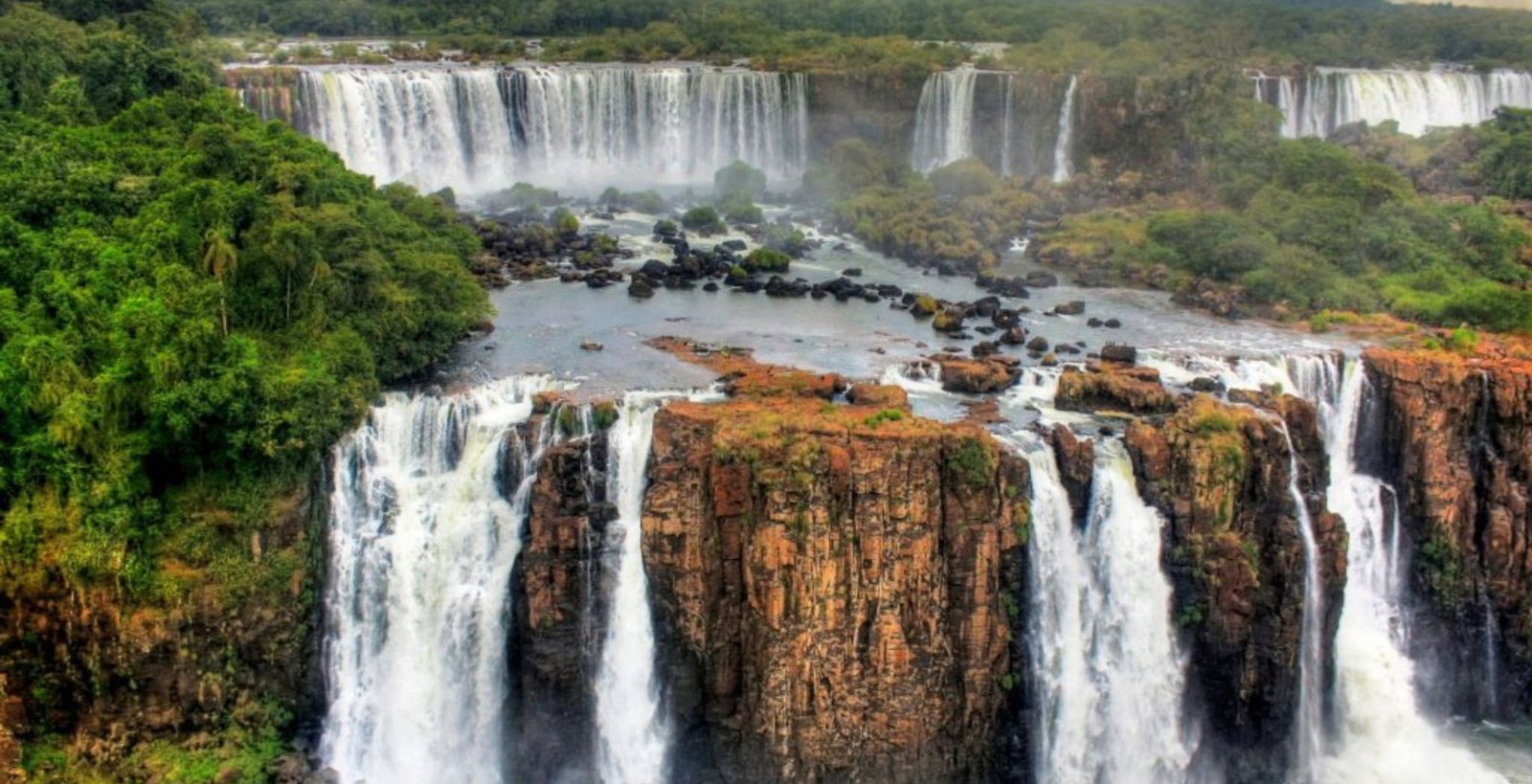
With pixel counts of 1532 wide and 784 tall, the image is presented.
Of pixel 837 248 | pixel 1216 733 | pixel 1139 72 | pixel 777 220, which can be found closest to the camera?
pixel 1216 733

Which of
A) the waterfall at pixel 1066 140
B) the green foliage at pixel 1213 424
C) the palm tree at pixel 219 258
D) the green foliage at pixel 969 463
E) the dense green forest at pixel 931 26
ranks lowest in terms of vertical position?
the green foliage at pixel 969 463

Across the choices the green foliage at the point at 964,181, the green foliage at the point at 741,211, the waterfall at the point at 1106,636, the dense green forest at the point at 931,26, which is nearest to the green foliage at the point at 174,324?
the waterfall at the point at 1106,636

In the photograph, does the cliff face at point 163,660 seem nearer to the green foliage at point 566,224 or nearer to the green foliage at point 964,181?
the green foliage at point 566,224

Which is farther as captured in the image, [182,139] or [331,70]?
[331,70]

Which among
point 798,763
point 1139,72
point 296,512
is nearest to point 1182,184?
point 1139,72

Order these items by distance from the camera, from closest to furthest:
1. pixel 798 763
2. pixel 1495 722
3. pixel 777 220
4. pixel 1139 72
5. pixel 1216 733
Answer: pixel 798 763, pixel 1216 733, pixel 1495 722, pixel 777 220, pixel 1139 72

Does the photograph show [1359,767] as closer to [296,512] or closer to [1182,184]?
[296,512]
